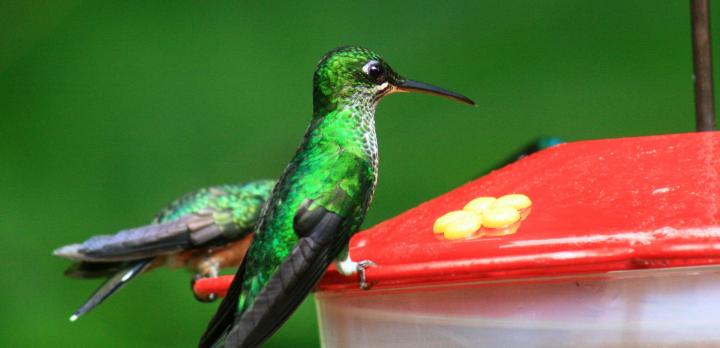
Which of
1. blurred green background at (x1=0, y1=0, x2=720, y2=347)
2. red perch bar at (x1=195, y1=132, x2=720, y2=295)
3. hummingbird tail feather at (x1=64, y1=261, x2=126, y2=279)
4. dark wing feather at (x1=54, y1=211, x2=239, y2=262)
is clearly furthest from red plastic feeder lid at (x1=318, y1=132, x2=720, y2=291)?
hummingbird tail feather at (x1=64, y1=261, x2=126, y2=279)

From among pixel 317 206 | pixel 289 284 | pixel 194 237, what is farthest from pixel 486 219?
pixel 194 237

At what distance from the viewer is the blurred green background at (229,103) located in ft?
16.2

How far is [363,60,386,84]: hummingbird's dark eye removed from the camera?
2.68 metres

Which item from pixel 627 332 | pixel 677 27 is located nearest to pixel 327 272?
pixel 627 332

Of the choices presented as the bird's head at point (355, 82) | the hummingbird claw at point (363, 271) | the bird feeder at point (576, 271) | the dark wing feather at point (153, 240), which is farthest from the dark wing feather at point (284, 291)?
the dark wing feather at point (153, 240)

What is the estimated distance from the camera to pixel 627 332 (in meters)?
1.65

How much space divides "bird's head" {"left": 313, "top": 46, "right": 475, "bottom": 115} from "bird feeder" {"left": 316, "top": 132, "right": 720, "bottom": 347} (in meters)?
0.70

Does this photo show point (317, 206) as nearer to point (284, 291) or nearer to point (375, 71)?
point (284, 291)

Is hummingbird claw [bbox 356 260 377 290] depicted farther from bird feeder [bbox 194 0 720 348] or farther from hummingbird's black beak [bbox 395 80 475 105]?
hummingbird's black beak [bbox 395 80 475 105]

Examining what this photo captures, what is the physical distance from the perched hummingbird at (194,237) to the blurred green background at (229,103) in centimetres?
18

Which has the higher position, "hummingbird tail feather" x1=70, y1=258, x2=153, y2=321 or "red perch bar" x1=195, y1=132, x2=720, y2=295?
"red perch bar" x1=195, y1=132, x2=720, y2=295

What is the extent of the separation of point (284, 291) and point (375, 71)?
30.5 inches

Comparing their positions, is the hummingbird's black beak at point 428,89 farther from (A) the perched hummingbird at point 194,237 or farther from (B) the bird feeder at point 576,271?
(A) the perched hummingbird at point 194,237

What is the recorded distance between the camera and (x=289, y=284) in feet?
6.79
